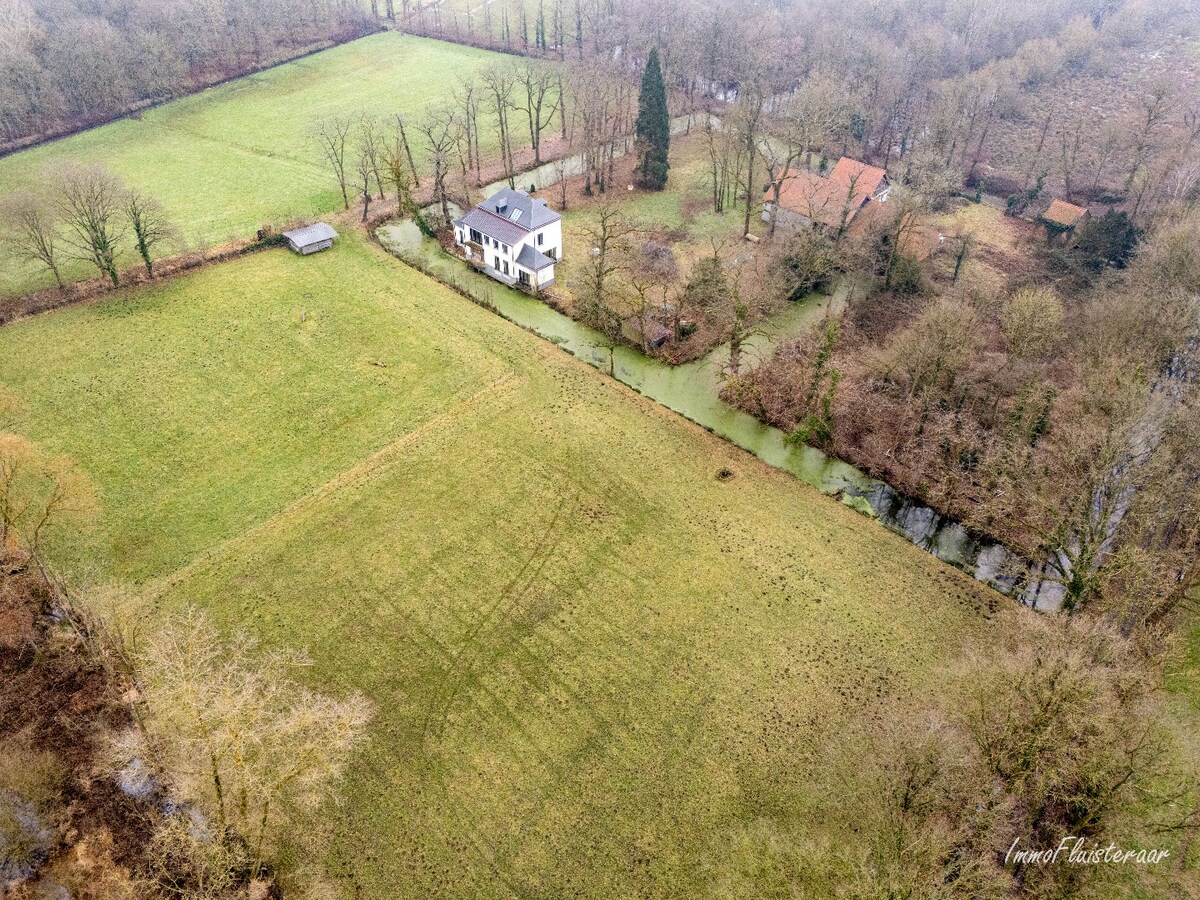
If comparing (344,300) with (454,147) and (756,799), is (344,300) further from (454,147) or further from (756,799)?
(756,799)

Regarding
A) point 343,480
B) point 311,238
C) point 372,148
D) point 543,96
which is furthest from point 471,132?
point 343,480

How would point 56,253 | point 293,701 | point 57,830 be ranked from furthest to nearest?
1. point 56,253
2. point 293,701
3. point 57,830

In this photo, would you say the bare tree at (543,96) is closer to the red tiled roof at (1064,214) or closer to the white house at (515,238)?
the white house at (515,238)

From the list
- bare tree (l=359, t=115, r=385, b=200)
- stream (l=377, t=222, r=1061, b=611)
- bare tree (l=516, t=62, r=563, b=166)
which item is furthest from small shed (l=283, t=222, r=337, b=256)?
bare tree (l=516, t=62, r=563, b=166)

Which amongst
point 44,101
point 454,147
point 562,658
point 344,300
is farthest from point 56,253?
point 562,658

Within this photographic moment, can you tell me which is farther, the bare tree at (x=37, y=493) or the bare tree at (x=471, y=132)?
the bare tree at (x=471, y=132)

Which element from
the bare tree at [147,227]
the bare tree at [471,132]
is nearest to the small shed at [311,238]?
the bare tree at [147,227]
